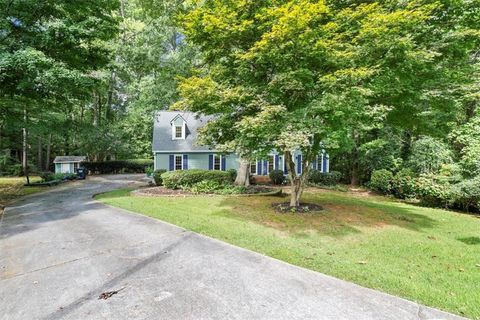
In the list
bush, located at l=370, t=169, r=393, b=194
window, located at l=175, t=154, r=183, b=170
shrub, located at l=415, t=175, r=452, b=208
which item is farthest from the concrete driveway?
window, located at l=175, t=154, r=183, b=170

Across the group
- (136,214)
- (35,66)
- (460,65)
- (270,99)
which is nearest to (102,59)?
(35,66)

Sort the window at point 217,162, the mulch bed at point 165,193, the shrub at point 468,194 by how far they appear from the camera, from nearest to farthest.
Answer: the shrub at point 468,194, the mulch bed at point 165,193, the window at point 217,162

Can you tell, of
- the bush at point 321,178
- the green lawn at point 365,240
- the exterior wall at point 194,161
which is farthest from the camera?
the exterior wall at point 194,161

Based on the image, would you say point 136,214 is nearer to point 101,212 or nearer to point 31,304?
point 101,212

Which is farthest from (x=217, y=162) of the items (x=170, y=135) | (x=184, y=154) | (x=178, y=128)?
(x=170, y=135)

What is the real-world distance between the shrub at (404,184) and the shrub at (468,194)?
2.42 meters

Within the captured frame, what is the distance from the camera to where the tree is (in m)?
8.28

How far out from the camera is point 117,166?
33781 mm

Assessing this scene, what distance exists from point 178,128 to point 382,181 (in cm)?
1631

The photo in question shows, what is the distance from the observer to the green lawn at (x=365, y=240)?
5090mm

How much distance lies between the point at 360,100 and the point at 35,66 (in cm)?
1176

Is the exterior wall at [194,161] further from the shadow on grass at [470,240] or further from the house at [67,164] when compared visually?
the shadow on grass at [470,240]

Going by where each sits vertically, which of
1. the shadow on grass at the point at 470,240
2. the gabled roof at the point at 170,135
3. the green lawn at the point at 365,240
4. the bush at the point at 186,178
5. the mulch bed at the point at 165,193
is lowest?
the shadow on grass at the point at 470,240

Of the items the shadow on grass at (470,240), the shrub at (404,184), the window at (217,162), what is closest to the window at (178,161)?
the window at (217,162)
